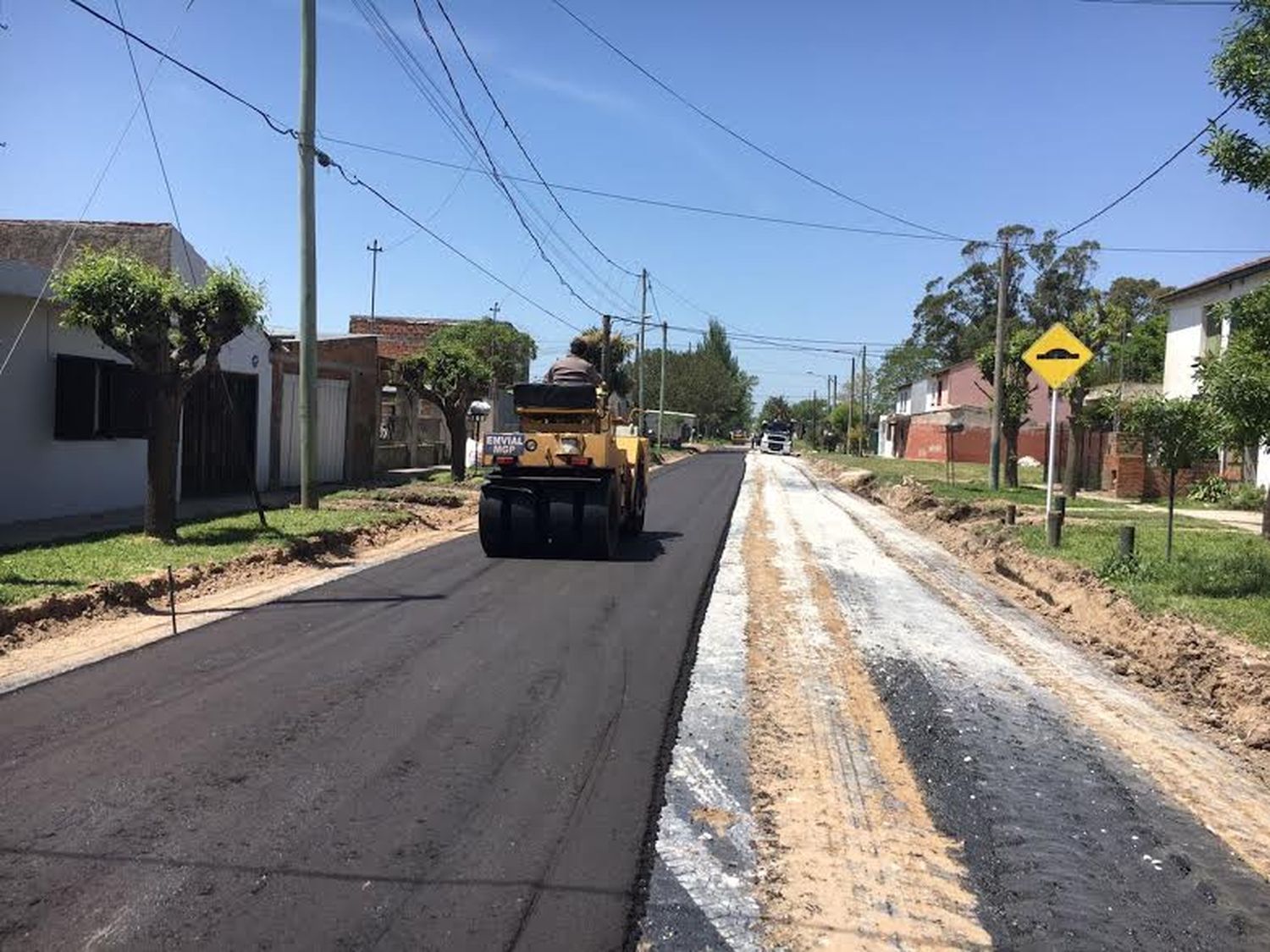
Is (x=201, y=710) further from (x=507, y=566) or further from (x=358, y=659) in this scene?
(x=507, y=566)

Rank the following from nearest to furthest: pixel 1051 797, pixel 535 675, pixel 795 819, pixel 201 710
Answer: pixel 795 819 → pixel 1051 797 → pixel 201 710 → pixel 535 675

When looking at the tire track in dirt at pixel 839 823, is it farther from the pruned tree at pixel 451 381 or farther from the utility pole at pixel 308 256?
the pruned tree at pixel 451 381

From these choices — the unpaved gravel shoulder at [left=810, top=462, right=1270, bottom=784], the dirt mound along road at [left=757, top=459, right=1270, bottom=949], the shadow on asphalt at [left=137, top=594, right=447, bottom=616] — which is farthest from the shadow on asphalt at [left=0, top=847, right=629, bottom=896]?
the shadow on asphalt at [left=137, top=594, right=447, bottom=616]

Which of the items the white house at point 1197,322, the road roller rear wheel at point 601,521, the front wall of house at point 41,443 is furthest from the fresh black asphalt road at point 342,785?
the white house at point 1197,322

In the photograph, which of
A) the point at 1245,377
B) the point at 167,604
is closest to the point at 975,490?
the point at 1245,377

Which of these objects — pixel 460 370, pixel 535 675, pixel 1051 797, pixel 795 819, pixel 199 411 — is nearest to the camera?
pixel 795 819

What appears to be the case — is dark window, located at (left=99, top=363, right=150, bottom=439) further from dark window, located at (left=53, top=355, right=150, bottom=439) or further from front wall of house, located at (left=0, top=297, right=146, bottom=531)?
front wall of house, located at (left=0, top=297, right=146, bottom=531)

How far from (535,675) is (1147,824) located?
3968 millimetres

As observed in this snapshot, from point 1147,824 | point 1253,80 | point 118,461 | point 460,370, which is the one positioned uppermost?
point 1253,80

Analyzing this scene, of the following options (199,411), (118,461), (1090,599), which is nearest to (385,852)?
(1090,599)

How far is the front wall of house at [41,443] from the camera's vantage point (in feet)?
46.1

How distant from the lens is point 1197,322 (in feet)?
93.1

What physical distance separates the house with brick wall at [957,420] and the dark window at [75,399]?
41695mm

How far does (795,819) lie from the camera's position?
199 inches
